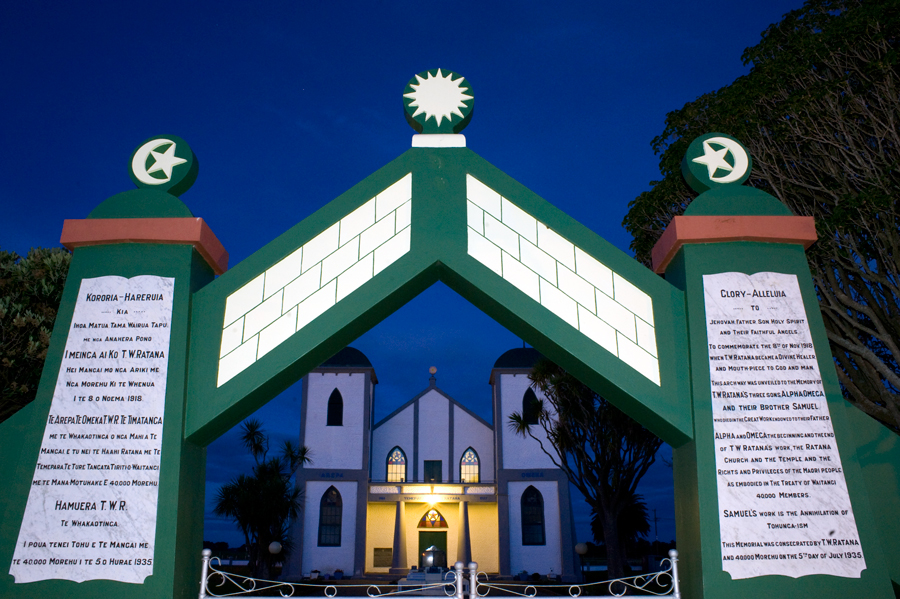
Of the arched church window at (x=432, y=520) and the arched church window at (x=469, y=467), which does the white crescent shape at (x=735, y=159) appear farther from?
the arched church window at (x=469, y=467)

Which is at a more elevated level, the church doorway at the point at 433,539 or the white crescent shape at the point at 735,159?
the white crescent shape at the point at 735,159

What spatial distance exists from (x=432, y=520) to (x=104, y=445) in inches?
933

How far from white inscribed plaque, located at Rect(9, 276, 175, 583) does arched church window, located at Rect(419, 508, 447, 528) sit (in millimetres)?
23421

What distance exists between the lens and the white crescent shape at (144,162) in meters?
6.57

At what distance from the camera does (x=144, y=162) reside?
6.63 metres

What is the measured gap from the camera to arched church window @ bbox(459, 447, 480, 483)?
2883 cm

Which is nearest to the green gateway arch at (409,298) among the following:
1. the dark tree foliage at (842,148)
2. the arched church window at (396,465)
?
the dark tree foliage at (842,148)

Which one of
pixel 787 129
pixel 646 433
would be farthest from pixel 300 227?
pixel 646 433

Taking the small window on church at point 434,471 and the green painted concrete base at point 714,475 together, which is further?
the small window on church at point 434,471

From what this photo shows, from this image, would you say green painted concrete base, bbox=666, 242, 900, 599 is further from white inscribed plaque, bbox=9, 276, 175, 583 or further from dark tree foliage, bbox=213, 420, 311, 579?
dark tree foliage, bbox=213, 420, 311, 579

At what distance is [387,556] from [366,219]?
23.7 meters

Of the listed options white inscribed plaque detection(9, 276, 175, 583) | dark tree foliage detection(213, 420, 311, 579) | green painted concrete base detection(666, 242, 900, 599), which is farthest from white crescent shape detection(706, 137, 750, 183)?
dark tree foliage detection(213, 420, 311, 579)

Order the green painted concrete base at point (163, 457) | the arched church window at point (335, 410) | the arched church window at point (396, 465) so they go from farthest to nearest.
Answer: the arched church window at point (396, 465)
the arched church window at point (335, 410)
the green painted concrete base at point (163, 457)

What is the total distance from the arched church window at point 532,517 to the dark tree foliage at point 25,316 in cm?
2053
